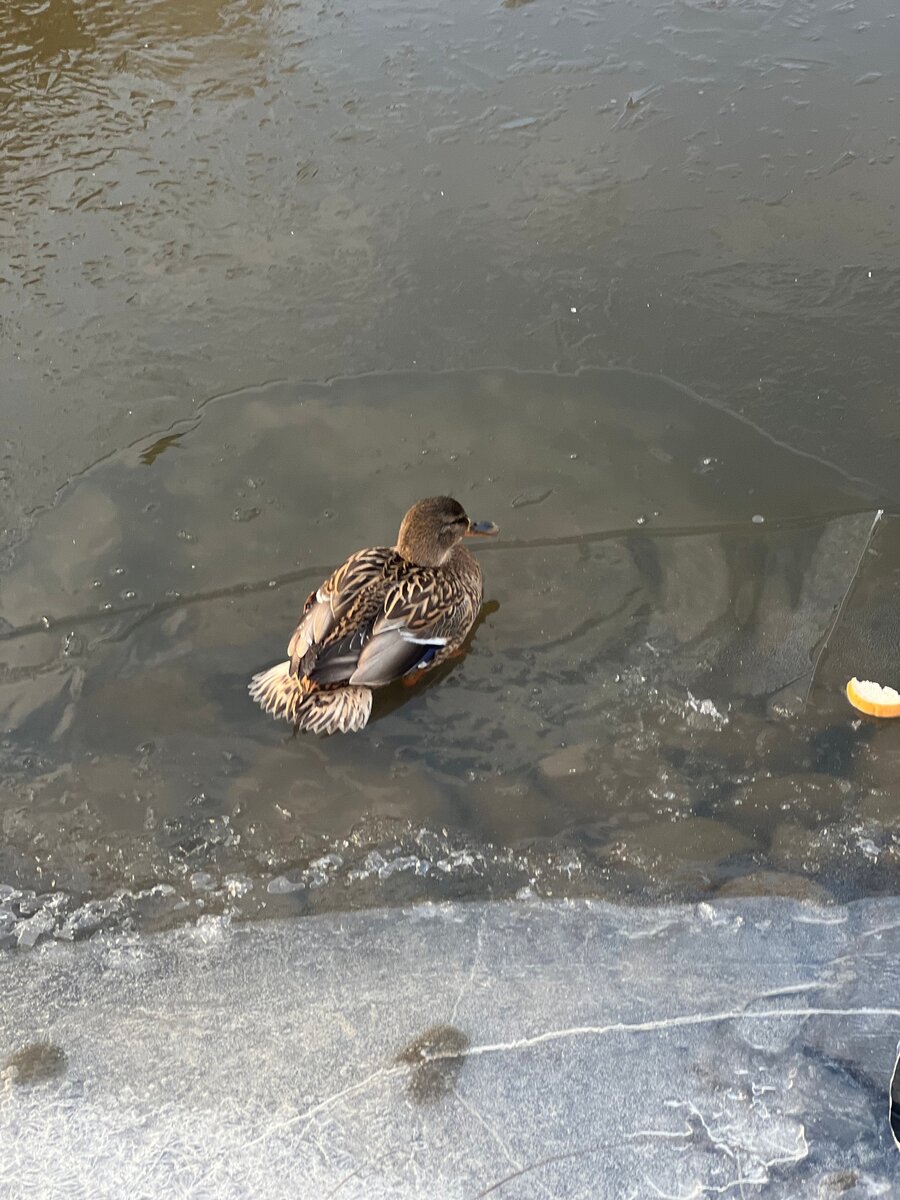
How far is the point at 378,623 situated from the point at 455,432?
101 cm

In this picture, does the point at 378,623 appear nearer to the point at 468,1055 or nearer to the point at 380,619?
the point at 380,619

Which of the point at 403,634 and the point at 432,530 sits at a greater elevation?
the point at 432,530

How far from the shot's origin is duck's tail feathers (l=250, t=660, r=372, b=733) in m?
3.54

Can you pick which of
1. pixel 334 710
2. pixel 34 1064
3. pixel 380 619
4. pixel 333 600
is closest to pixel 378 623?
pixel 380 619

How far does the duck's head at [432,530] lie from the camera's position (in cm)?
377

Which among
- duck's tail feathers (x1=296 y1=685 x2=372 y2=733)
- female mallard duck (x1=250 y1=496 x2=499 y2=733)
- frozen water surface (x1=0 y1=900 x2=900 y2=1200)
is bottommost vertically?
frozen water surface (x1=0 y1=900 x2=900 y2=1200)

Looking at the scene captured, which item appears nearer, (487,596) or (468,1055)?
(468,1055)

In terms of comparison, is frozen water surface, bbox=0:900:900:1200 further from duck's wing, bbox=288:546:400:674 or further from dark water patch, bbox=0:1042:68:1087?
duck's wing, bbox=288:546:400:674

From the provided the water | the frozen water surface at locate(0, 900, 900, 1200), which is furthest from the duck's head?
the frozen water surface at locate(0, 900, 900, 1200)

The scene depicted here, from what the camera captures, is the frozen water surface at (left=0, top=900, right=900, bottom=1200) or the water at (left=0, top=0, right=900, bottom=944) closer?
the frozen water surface at (left=0, top=900, right=900, bottom=1200)

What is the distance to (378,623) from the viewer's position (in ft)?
12.1

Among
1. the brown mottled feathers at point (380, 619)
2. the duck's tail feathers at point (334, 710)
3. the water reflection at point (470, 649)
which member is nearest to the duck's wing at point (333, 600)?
the brown mottled feathers at point (380, 619)

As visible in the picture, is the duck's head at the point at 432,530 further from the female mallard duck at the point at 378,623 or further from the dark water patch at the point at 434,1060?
the dark water patch at the point at 434,1060

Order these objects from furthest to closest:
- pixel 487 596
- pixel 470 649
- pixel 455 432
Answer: pixel 455 432 → pixel 487 596 → pixel 470 649
